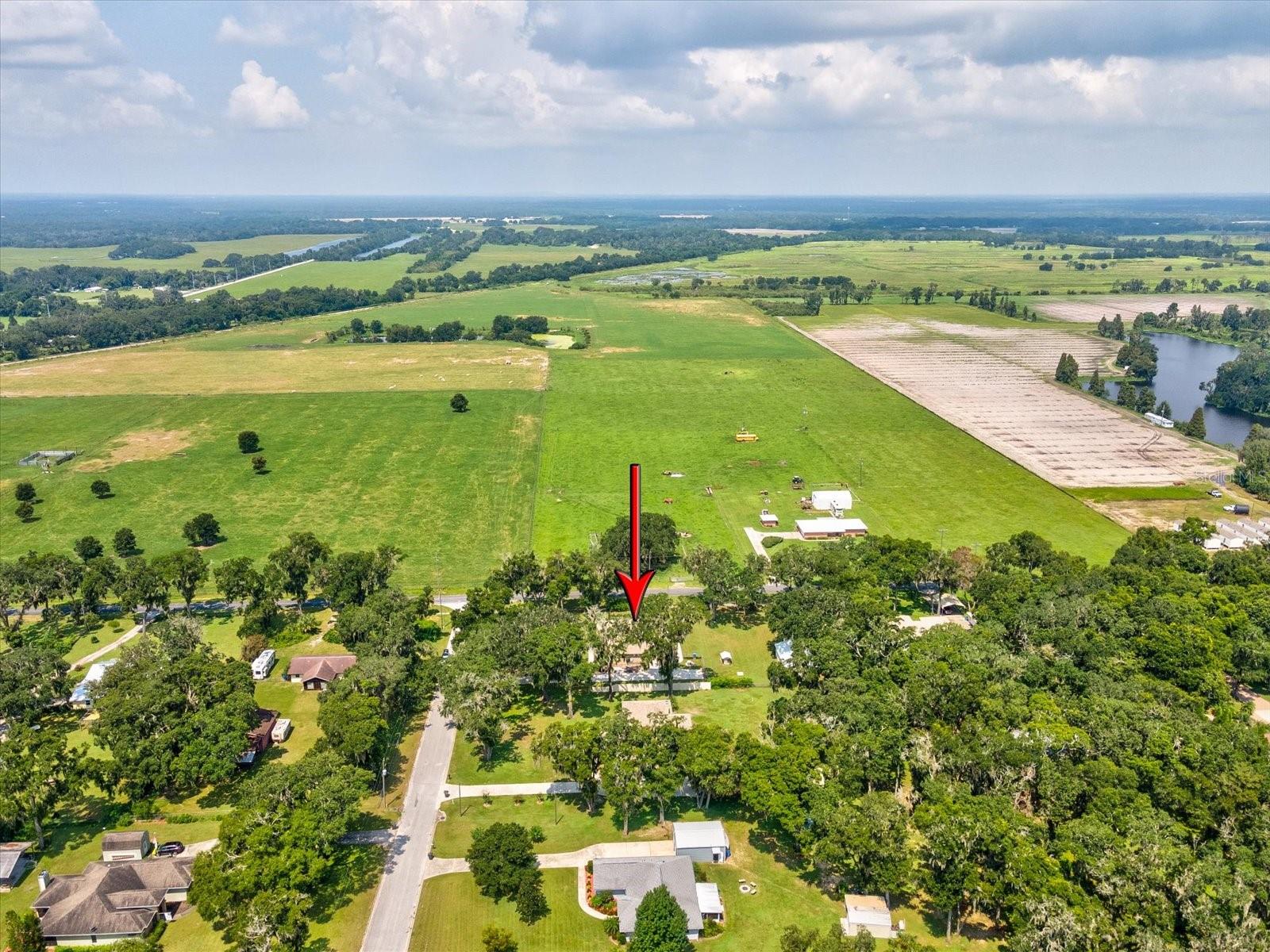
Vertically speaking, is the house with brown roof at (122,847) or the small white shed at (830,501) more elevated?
the small white shed at (830,501)

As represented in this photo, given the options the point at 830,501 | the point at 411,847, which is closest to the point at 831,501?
the point at 830,501

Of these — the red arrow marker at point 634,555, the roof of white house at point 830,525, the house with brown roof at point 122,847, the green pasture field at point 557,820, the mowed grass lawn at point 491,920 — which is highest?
the red arrow marker at point 634,555

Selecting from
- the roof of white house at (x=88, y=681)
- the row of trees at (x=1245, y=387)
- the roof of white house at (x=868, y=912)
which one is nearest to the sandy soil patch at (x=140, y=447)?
the roof of white house at (x=88, y=681)

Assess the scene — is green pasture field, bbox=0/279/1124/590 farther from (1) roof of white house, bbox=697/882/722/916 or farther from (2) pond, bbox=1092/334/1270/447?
(2) pond, bbox=1092/334/1270/447

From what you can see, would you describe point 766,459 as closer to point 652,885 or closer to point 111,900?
point 652,885

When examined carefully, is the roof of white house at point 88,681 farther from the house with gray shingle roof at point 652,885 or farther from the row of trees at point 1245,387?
the row of trees at point 1245,387

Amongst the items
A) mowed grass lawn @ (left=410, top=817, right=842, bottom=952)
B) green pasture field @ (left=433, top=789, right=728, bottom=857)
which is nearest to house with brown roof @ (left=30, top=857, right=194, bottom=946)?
mowed grass lawn @ (left=410, top=817, right=842, bottom=952)

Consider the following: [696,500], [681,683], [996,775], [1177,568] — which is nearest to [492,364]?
[696,500]

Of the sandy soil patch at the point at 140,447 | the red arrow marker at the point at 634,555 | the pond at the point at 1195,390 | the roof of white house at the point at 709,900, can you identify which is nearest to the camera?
the red arrow marker at the point at 634,555
